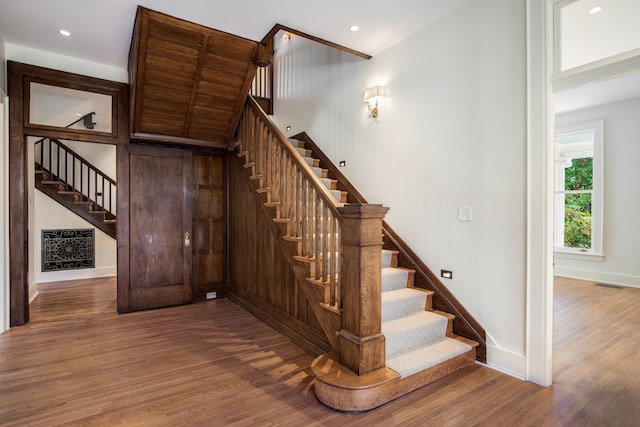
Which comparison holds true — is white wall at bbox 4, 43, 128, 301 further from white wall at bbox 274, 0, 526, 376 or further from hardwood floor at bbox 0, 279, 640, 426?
white wall at bbox 274, 0, 526, 376

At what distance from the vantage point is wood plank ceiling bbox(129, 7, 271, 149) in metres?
3.24

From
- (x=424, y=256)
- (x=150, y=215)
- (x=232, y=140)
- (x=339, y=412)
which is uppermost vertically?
(x=232, y=140)

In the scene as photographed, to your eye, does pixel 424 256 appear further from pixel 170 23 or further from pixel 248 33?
pixel 170 23

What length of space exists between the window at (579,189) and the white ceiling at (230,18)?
15.6 ft

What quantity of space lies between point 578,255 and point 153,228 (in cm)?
728

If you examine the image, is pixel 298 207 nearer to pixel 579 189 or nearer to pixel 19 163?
pixel 19 163

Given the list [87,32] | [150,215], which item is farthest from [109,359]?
[87,32]

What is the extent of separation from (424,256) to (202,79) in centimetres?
308

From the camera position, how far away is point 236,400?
231 cm

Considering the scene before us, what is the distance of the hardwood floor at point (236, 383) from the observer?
2.12 metres

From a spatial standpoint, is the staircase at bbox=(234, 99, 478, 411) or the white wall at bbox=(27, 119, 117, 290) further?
the white wall at bbox=(27, 119, 117, 290)

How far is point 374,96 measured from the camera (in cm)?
389

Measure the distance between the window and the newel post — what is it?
5.81 m

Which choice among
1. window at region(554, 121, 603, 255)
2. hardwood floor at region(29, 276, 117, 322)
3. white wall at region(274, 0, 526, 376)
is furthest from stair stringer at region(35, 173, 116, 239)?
window at region(554, 121, 603, 255)
